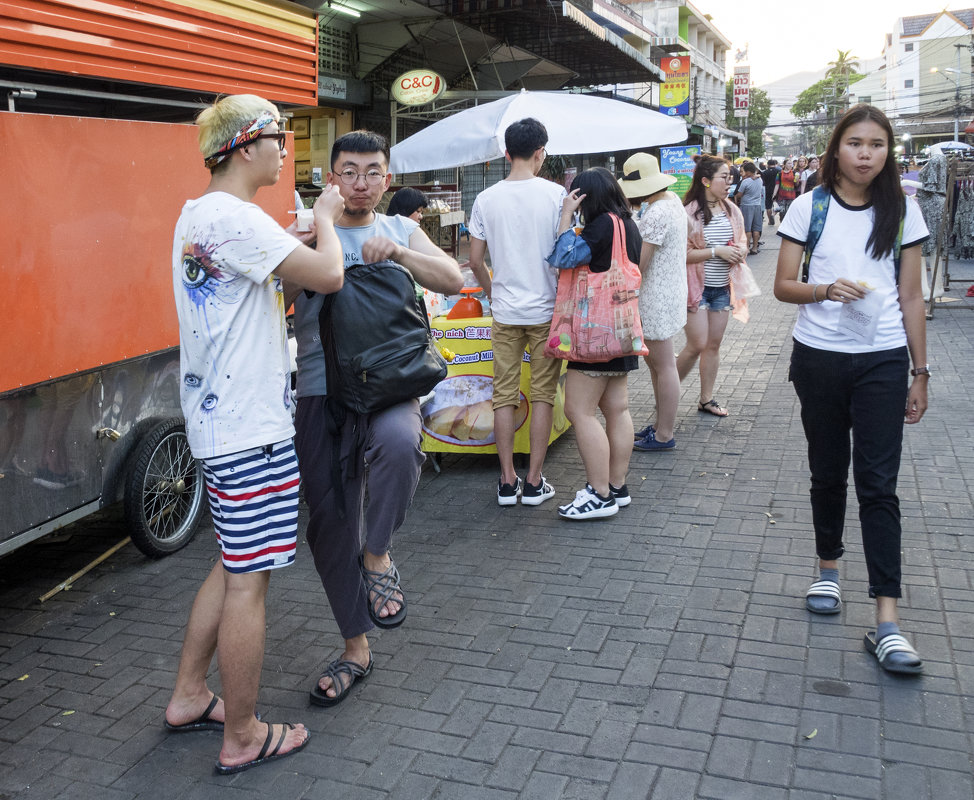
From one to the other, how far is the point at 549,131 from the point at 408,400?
5.27m

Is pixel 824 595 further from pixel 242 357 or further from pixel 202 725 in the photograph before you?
pixel 242 357

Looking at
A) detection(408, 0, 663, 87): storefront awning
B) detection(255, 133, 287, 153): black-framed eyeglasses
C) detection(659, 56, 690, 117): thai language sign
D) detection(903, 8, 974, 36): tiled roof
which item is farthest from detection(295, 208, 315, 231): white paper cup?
detection(903, 8, 974, 36): tiled roof

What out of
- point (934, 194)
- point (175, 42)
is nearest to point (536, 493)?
point (175, 42)

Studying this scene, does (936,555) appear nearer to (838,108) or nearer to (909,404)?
(909,404)

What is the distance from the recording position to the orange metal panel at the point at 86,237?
3975mm

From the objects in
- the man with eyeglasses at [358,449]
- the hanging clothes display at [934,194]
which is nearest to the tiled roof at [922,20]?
the hanging clothes display at [934,194]

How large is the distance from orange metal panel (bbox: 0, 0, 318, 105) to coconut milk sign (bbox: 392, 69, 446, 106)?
725 centimetres

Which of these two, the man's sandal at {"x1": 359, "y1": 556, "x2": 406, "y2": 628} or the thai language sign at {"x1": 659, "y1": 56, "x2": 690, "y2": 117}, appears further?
the thai language sign at {"x1": 659, "y1": 56, "x2": 690, "y2": 117}

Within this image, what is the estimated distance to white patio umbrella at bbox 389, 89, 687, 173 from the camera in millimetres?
8086

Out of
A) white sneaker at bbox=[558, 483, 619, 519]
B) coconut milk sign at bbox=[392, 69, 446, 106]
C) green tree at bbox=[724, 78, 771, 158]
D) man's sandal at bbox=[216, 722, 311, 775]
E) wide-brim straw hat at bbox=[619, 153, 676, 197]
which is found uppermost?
green tree at bbox=[724, 78, 771, 158]

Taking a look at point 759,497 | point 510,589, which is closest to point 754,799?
point 510,589

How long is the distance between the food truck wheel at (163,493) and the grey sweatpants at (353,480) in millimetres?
1590

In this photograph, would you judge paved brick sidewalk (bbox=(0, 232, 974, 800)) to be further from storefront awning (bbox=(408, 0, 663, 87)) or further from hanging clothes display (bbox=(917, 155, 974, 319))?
storefront awning (bbox=(408, 0, 663, 87))

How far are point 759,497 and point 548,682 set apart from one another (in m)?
2.48
